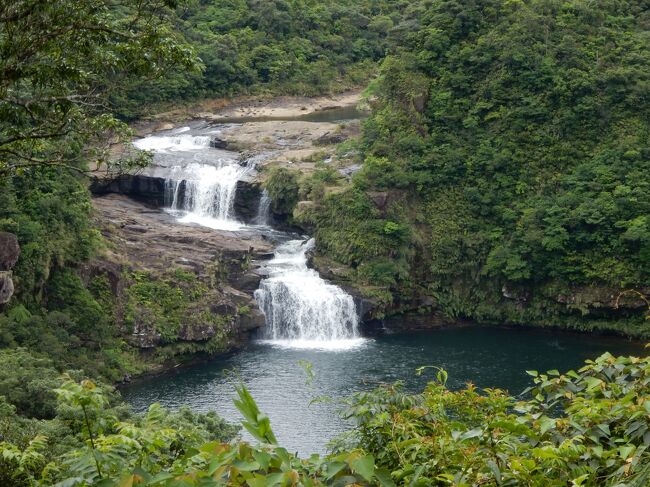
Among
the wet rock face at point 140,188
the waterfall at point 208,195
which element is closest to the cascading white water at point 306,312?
the waterfall at point 208,195

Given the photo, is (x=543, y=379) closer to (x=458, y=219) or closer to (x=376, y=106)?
(x=458, y=219)

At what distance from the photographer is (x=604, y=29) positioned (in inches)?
1459

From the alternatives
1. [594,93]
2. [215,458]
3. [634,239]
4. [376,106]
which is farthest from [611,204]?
[215,458]

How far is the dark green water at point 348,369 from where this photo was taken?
24672 mm

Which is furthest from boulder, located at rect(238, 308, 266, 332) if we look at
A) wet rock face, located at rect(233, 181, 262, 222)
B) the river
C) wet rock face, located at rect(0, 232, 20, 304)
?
wet rock face, located at rect(0, 232, 20, 304)

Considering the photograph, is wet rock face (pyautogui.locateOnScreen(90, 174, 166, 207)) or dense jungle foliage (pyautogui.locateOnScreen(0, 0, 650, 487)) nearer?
dense jungle foliage (pyautogui.locateOnScreen(0, 0, 650, 487))

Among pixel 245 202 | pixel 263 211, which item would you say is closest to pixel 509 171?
pixel 263 211

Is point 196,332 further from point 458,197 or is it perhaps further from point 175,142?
point 175,142

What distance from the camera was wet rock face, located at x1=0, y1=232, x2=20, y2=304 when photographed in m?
25.0

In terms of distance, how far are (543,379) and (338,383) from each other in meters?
20.7

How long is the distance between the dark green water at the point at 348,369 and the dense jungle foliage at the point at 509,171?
6.04ft

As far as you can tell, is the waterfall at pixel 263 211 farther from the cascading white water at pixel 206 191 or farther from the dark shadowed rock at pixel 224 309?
the dark shadowed rock at pixel 224 309

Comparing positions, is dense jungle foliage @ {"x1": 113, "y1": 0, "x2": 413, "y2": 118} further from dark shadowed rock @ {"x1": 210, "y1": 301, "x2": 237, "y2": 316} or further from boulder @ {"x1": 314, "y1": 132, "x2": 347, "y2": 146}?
dark shadowed rock @ {"x1": 210, "y1": 301, "x2": 237, "y2": 316}

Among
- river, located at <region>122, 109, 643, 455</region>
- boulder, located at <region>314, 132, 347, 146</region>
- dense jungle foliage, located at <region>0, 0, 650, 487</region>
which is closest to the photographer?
river, located at <region>122, 109, 643, 455</region>
